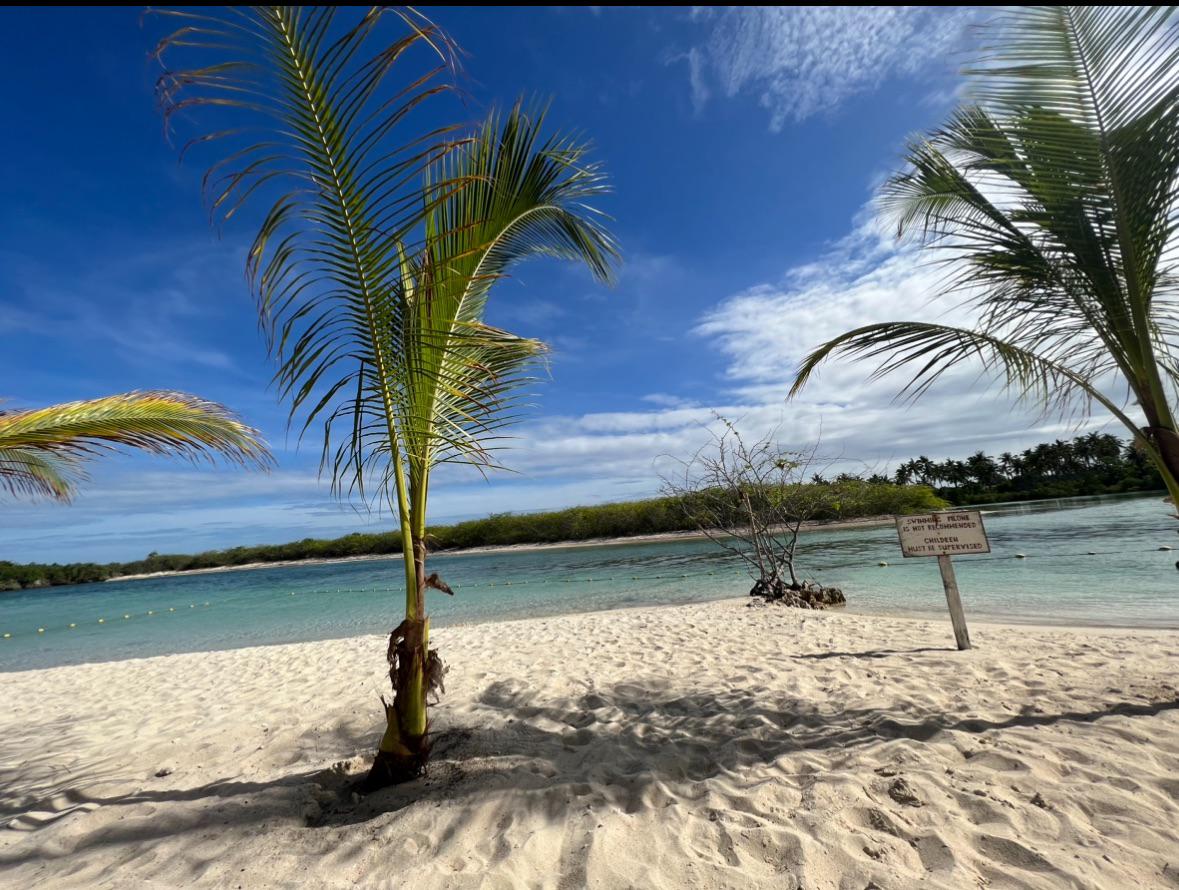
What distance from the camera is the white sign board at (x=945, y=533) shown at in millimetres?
5469

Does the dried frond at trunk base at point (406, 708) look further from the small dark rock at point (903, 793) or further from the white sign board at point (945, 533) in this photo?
the white sign board at point (945, 533)

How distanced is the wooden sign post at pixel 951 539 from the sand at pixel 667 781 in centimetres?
42

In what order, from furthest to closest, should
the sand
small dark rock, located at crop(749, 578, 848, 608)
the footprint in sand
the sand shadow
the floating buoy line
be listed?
the floating buoy line
small dark rock, located at crop(749, 578, 848, 608)
the sand shadow
the sand
the footprint in sand

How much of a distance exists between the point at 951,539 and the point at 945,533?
79mm

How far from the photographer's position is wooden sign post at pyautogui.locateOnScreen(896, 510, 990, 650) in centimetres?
548

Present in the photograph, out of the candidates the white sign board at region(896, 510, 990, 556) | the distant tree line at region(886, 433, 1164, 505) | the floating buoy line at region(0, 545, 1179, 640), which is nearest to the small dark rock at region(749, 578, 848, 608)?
the white sign board at region(896, 510, 990, 556)

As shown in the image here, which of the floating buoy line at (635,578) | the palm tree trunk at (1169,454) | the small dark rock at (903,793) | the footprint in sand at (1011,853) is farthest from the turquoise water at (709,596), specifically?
the footprint in sand at (1011,853)

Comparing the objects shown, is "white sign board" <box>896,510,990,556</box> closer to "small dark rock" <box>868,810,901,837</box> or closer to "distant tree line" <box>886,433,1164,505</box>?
"small dark rock" <box>868,810,901,837</box>

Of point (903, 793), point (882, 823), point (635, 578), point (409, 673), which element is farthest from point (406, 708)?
point (635, 578)

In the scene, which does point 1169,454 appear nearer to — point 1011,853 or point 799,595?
point 1011,853

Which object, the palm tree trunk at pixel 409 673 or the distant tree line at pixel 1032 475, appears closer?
the palm tree trunk at pixel 409 673

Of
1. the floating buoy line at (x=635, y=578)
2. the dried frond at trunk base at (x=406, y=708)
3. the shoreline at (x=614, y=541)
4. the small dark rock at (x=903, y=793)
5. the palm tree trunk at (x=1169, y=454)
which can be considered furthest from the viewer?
the shoreline at (x=614, y=541)

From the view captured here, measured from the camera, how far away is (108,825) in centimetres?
297

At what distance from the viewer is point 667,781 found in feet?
9.69
